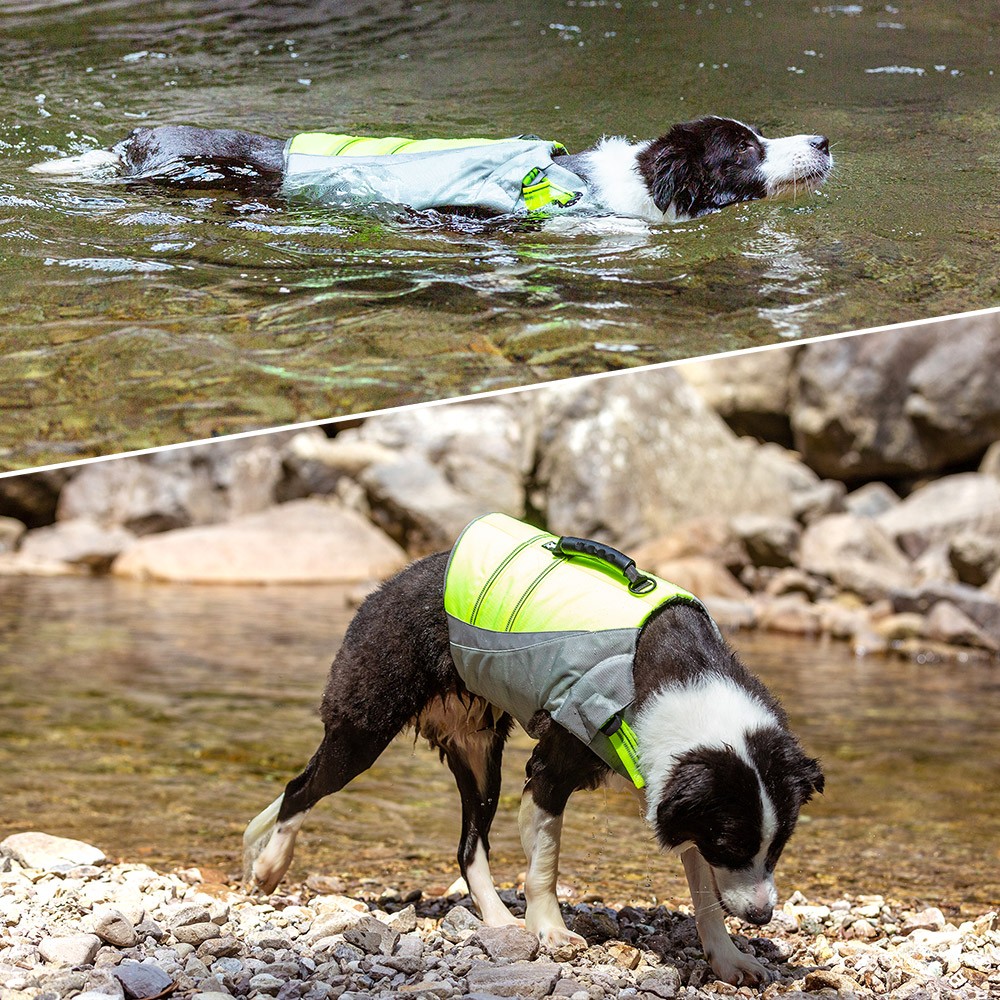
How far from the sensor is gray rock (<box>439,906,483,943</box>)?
12.3 feet

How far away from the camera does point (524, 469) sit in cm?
1280

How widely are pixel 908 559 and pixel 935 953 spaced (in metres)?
8.35

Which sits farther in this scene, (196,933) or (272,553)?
(272,553)

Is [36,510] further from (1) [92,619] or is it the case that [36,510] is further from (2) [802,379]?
(2) [802,379]

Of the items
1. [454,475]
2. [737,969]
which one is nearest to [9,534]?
[454,475]

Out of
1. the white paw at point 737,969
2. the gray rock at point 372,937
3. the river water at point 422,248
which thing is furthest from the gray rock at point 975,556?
the gray rock at point 372,937

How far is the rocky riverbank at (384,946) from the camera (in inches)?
128

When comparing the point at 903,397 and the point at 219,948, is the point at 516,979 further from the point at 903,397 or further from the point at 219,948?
the point at 903,397

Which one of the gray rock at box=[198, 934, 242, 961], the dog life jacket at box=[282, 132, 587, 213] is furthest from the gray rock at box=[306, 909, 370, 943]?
the dog life jacket at box=[282, 132, 587, 213]

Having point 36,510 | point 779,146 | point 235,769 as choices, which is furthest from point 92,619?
point 779,146

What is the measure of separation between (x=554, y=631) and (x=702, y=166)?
3345mm

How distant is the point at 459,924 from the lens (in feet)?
12.6

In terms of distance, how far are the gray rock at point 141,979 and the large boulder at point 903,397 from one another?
1031cm

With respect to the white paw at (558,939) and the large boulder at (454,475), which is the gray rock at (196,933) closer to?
the white paw at (558,939)
